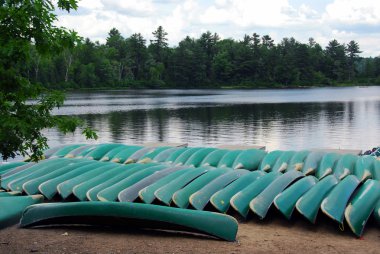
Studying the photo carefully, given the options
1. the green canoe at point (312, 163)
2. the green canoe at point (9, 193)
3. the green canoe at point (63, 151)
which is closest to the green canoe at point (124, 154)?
the green canoe at point (63, 151)

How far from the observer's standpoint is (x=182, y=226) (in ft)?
24.7

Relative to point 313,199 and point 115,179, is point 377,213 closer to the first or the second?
point 313,199

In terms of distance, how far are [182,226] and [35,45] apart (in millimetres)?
3467

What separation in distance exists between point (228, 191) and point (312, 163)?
2.93 m

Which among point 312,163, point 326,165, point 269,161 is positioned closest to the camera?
point 326,165

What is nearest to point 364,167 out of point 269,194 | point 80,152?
point 269,194

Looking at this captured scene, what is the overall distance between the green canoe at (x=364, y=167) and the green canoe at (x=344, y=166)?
0.12m

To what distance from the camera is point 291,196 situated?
29.0 feet

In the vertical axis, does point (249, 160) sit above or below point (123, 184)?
above

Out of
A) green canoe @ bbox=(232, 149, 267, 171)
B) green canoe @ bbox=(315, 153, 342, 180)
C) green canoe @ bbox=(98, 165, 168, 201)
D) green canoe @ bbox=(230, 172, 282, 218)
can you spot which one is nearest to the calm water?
green canoe @ bbox=(232, 149, 267, 171)

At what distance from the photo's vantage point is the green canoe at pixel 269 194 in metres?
8.59

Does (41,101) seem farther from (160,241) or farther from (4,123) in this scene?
(160,241)

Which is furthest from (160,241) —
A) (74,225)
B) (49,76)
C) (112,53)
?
(112,53)

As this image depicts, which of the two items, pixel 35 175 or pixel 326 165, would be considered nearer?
pixel 326 165
